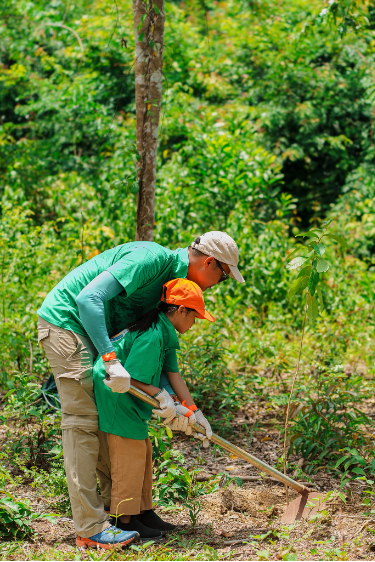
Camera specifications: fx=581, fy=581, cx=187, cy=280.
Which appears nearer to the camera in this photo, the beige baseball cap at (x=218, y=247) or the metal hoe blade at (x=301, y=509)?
the beige baseball cap at (x=218, y=247)

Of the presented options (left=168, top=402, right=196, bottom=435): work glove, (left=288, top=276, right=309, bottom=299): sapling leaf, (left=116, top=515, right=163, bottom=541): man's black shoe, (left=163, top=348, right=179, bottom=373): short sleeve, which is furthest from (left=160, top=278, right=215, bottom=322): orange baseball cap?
(left=116, top=515, right=163, bottom=541): man's black shoe

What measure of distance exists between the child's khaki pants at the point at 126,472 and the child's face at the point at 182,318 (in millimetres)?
555

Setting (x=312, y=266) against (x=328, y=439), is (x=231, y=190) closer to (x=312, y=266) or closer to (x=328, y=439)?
(x=328, y=439)

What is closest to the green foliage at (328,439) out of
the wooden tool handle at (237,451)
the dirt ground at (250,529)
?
the dirt ground at (250,529)

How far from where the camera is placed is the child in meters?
2.55

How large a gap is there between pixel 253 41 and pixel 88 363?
6.68 meters

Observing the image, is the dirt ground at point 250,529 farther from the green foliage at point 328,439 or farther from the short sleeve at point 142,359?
the short sleeve at point 142,359

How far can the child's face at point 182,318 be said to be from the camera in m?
2.65

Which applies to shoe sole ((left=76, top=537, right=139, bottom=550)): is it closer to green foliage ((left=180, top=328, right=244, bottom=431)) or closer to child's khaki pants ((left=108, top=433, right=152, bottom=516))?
child's khaki pants ((left=108, top=433, right=152, bottom=516))

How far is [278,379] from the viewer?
468 cm

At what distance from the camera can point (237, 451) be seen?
2.83 metres

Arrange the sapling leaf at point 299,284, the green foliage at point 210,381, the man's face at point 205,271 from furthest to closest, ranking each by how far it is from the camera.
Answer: the green foliage at point 210,381, the sapling leaf at point 299,284, the man's face at point 205,271

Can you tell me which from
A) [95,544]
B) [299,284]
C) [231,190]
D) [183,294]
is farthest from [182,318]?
[231,190]

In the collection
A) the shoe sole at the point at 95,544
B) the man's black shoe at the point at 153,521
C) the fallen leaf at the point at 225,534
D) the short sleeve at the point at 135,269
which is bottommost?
the fallen leaf at the point at 225,534
